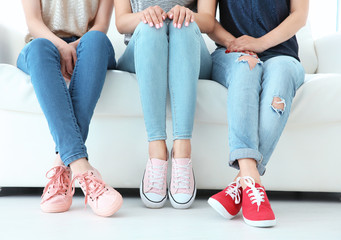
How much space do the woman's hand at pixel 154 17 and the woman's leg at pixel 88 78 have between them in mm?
146

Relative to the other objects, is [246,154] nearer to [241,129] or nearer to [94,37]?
[241,129]

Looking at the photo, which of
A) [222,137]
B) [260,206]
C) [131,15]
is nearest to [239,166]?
[260,206]

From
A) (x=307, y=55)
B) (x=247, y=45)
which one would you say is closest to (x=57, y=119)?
(x=247, y=45)

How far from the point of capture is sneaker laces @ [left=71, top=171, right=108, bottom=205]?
3.31ft

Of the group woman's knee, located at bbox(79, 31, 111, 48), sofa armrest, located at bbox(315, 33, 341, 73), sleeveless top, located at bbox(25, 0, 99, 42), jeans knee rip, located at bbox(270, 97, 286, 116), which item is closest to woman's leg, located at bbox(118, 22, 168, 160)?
woman's knee, located at bbox(79, 31, 111, 48)

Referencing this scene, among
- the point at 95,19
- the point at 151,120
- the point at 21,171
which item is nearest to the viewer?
the point at 151,120

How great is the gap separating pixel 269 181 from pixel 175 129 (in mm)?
392

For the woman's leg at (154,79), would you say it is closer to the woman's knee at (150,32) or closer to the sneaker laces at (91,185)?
the woman's knee at (150,32)

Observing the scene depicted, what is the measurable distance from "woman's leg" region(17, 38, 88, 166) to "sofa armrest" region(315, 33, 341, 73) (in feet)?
3.82

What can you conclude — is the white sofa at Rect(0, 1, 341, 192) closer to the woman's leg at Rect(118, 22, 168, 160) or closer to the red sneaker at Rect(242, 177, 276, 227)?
the woman's leg at Rect(118, 22, 168, 160)

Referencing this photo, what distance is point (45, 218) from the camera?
3.23 ft

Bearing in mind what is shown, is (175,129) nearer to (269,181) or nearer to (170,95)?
(170,95)

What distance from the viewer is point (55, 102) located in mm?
1042

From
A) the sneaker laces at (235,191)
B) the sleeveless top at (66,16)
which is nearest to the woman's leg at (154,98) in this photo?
the sneaker laces at (235,191)
